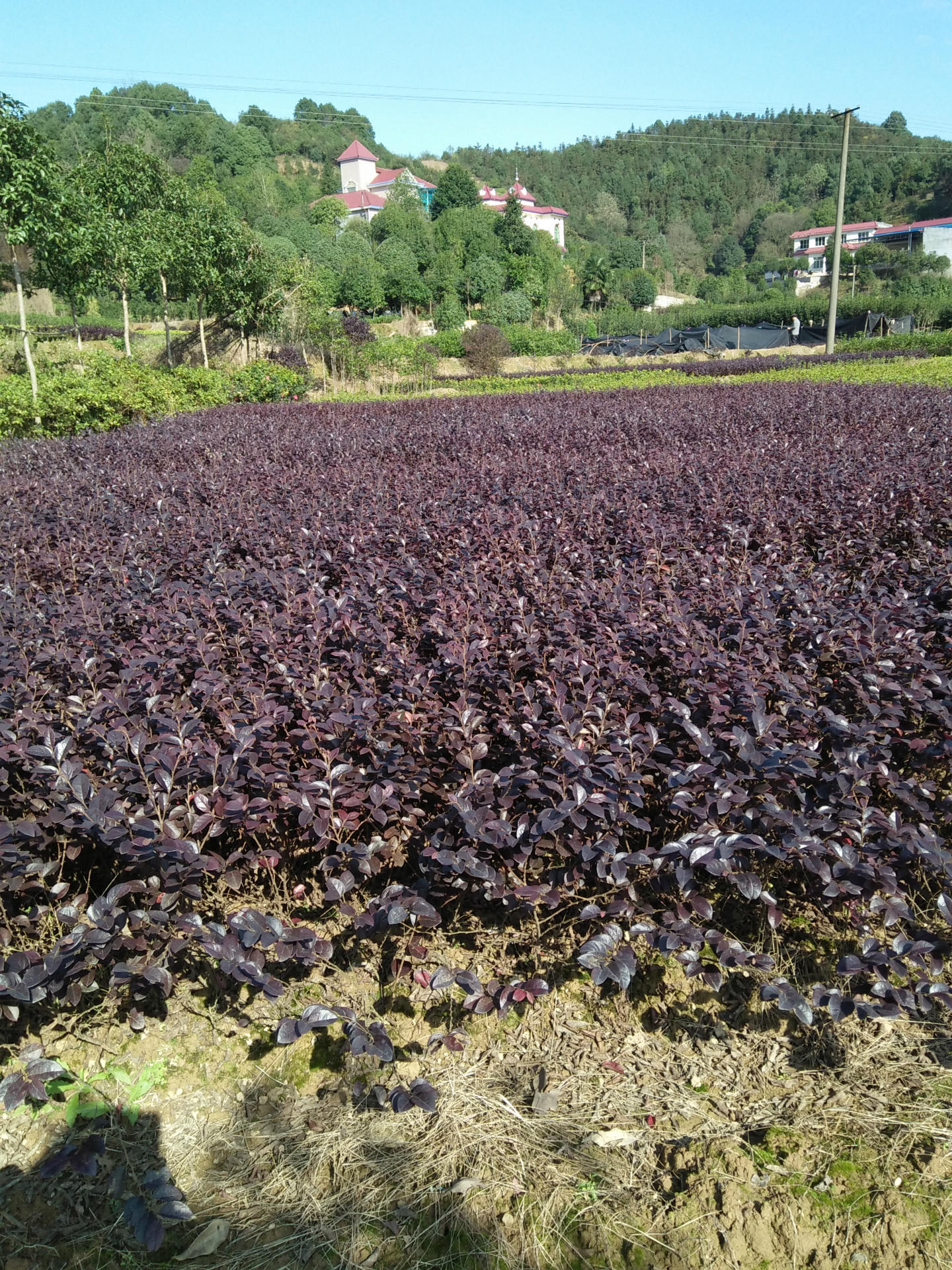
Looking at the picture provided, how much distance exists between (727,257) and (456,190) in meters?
41.4

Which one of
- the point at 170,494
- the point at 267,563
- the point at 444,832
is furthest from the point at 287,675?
the point at 170,494

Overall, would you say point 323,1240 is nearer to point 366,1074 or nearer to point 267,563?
point 366,1074

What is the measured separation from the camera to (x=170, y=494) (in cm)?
593

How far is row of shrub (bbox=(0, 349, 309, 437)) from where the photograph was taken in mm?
11844

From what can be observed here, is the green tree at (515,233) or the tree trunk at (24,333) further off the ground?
the green tree at (515,233)

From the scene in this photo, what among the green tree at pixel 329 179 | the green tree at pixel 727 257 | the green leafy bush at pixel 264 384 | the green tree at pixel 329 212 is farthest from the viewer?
the green tree at pixel 727 257

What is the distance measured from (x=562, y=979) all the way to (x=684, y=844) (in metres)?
0.61

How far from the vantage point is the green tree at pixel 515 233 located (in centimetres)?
6203

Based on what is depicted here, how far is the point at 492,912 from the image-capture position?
2416 millimetres

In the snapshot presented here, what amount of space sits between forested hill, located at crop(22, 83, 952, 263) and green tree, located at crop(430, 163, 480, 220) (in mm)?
13741

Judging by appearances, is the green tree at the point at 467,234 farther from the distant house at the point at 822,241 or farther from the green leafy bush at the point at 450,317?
the distant house at the point at 822,241

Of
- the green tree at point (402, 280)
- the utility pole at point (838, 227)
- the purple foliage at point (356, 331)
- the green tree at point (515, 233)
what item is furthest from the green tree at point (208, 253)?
the green tree at point (515, 233)

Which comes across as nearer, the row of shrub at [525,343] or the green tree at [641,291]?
the row of shrub at [525,343]

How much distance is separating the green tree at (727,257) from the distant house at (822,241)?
31.2 ft
